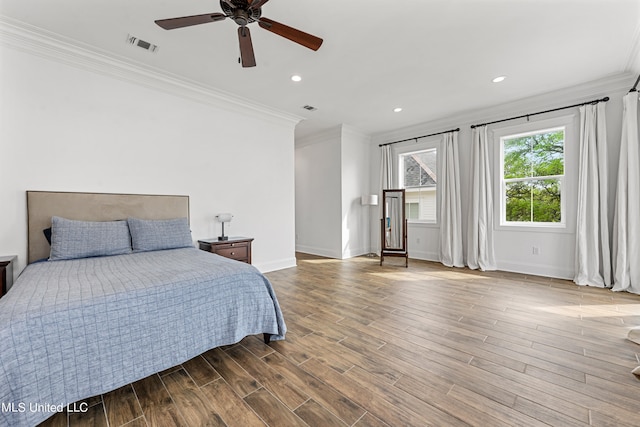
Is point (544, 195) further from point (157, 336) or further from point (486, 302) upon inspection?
point (157, 336)

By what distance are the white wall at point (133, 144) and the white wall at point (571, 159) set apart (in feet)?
11.2

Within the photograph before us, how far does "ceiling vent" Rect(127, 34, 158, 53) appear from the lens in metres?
2.68

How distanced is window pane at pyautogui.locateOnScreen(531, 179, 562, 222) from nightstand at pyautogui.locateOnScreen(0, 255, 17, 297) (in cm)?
667

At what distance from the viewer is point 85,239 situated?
102 inches

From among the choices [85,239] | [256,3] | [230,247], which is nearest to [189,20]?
[256,3]

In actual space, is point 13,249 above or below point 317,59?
below

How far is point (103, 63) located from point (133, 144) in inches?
35.8

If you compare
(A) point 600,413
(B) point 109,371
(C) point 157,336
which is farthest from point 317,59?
→ (A) point 600,413

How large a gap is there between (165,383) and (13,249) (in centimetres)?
233

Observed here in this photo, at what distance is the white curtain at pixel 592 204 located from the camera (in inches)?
143

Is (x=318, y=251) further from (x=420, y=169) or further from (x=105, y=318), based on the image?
(x=105, y=318)

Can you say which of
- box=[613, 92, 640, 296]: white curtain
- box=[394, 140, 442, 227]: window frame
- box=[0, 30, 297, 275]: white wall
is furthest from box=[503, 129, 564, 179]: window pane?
box=[0, 30, 297, 275]: white wall

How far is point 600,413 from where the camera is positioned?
4.66 feet

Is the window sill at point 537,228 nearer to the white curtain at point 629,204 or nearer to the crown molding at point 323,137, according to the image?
the white curtain at point 629,204
